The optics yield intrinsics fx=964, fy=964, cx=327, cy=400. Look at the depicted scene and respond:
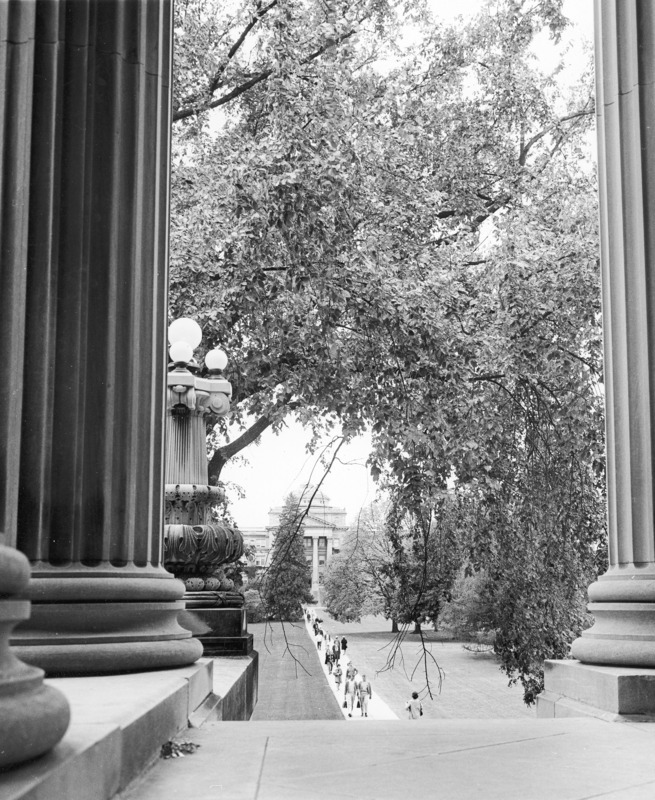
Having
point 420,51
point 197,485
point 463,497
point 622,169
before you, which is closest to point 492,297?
point 463,497

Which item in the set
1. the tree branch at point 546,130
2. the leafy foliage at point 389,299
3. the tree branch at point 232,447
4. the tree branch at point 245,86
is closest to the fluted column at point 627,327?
the leafy foliage at point 389,299

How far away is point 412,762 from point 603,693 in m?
1.88

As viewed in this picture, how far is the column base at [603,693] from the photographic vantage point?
5320mm

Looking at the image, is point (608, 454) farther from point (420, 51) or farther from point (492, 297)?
point (420, 51)

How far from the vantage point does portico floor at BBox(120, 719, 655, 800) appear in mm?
3477

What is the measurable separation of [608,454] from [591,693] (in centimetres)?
147

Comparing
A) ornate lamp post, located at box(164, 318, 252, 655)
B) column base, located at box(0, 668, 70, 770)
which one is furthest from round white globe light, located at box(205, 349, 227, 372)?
column base, located at box(0, 668, 70, 770)

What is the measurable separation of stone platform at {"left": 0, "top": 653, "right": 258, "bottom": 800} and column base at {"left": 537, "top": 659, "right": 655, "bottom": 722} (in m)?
2.21

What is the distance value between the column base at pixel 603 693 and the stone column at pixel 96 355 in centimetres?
233

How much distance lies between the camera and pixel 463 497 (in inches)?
668

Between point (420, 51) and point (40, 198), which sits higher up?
point (420, 51)

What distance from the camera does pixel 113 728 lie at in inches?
123

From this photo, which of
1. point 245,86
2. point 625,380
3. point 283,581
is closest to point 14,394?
point 625,380

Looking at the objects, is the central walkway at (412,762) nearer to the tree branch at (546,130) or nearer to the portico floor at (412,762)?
the portico floor at (412,762)
